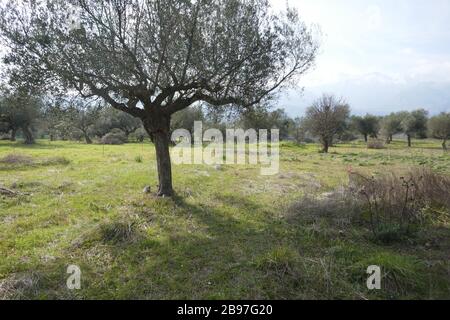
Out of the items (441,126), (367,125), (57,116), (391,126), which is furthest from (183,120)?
(367,125)

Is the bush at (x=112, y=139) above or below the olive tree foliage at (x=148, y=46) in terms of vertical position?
below

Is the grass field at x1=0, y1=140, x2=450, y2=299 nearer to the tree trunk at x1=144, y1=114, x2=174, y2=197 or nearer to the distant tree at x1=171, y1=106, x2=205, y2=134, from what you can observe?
the tree trunk at x1=144, y1=114, x2=174, y2=197

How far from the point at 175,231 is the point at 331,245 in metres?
3.86

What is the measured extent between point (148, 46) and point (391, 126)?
252 feet

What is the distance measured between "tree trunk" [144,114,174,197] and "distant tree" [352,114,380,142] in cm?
7942

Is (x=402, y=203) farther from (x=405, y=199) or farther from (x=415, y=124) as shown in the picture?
(x=415, y=124)

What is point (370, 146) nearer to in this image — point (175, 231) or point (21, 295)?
point (175, 231)

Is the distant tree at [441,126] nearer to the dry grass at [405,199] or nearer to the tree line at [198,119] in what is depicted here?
the tree line at [198,119]

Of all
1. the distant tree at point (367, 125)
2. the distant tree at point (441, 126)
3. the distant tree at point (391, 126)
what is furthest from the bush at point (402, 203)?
the distant tree at point (367, 125)

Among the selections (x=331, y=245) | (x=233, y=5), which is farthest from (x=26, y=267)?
(x=233, y=5)

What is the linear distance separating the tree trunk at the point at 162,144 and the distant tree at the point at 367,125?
79.4 metres

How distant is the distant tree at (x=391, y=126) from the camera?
7356 centimetres

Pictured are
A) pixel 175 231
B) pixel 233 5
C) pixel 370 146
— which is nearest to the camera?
pixel 175 231

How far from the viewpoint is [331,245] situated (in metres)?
7.22
